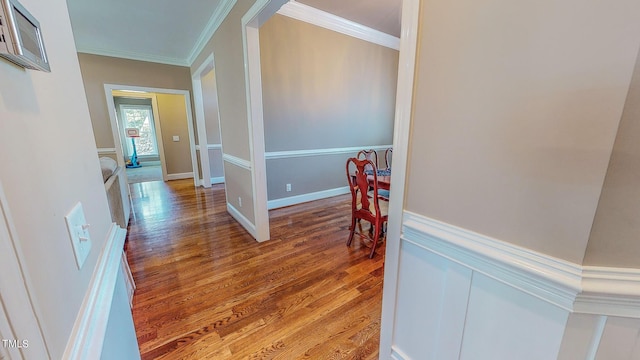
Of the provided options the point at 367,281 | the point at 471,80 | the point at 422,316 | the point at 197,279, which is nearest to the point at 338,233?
the point at 367,281

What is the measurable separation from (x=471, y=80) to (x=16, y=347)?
111 centimetres

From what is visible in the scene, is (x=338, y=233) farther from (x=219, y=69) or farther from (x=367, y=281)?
(x=219, y=69)

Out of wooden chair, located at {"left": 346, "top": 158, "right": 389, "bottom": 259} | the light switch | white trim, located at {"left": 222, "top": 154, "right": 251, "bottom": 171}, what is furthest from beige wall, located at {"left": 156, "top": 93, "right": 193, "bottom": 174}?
the light switch

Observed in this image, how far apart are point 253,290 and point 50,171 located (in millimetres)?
1659

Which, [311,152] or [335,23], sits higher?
[335,23]

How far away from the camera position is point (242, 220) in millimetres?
2986

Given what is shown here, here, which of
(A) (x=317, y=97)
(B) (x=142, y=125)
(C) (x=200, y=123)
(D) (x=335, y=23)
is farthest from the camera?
(B) (x=142, y=125)

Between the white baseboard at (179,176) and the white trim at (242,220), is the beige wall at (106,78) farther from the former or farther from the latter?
the white trim at (242,220)

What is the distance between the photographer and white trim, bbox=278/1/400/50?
10.1 ft

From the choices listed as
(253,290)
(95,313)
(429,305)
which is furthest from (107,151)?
(429,305)

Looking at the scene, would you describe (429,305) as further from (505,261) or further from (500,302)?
(505,261)

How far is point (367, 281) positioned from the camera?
6.38 ft

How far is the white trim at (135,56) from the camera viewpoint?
12.8ft

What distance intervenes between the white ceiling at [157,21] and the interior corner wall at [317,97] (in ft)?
1.36
